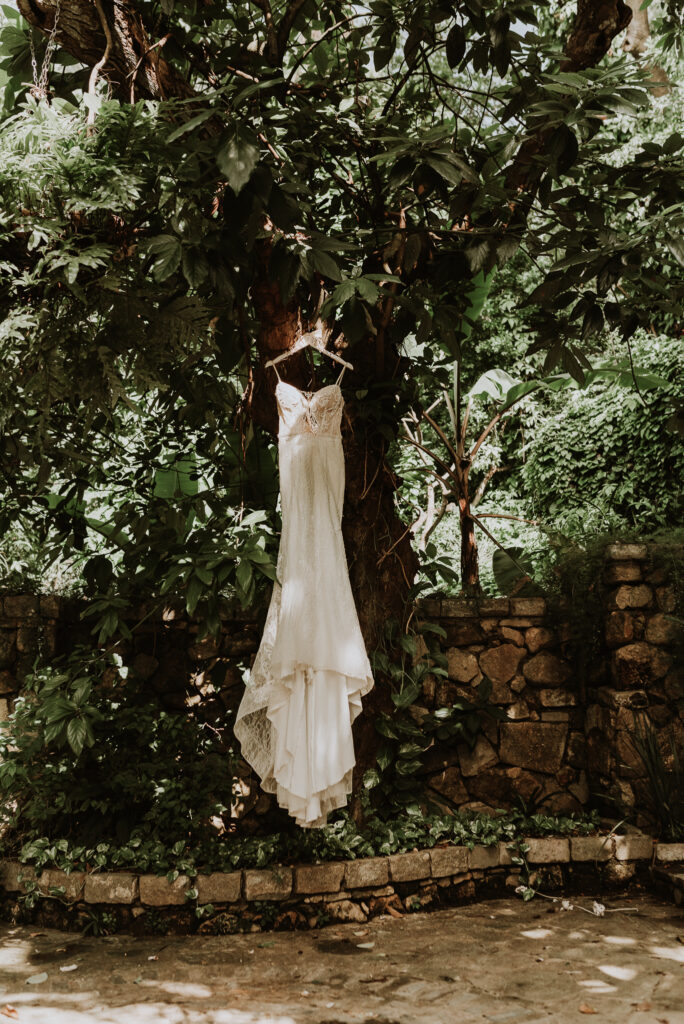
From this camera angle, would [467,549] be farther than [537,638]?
Yes

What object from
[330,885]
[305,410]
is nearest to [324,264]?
[305,410]

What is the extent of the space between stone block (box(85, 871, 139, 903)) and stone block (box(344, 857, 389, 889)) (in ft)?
3.08

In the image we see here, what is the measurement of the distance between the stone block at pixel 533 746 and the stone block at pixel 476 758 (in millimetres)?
65

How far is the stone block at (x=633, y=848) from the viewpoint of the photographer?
424 centimetres

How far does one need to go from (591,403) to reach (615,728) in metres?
3.85

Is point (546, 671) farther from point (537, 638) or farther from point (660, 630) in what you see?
point (660, 630)

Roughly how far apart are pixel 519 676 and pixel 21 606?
8.77 ft

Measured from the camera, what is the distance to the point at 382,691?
4.36 meters

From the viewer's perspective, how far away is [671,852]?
419 cm

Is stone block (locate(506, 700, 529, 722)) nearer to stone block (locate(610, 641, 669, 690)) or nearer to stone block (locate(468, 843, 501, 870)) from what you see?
stone block (locate(610, 641, 669, 690))

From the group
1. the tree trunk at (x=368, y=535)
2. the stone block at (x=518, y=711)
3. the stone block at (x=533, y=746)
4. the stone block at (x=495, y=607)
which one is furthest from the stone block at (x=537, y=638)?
the tree trunk at (x=368, y=535)

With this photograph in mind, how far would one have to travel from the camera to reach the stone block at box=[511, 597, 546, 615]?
4.80 meters

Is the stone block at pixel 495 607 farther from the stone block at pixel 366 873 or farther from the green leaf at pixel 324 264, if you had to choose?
the green leaf at pixel 324 264

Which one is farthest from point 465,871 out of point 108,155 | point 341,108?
point 341,108
